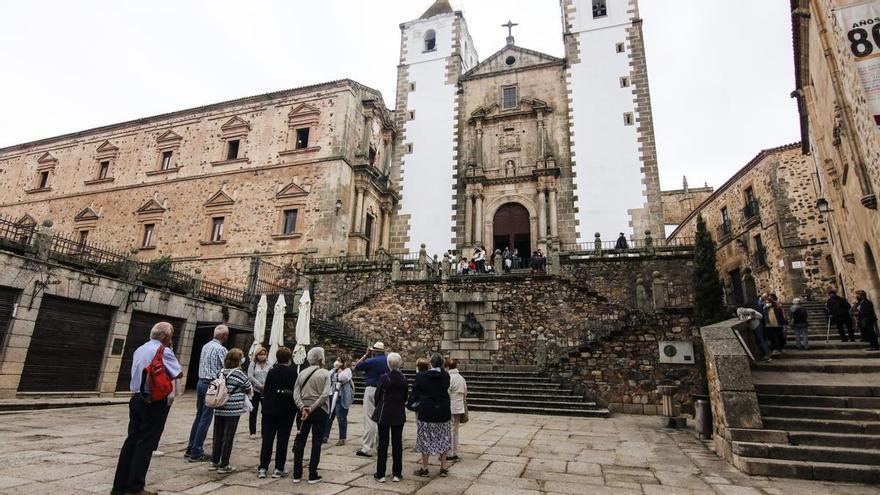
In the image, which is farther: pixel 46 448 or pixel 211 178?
pixel 211 178

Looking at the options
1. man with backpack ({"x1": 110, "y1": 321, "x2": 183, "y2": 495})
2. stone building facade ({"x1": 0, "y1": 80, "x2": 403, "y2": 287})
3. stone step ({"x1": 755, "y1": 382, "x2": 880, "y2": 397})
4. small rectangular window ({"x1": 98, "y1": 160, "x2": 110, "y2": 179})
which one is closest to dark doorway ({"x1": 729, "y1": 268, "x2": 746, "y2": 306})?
stone building facade ({"x1": 0, "y1": 80, "x2": 403, "y2": 287})

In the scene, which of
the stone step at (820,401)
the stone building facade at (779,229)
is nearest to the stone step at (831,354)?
the stone step at (820,401)

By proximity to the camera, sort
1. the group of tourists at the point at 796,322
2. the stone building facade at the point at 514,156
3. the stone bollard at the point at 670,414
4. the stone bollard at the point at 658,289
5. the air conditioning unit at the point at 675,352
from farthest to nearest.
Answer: the stone building facade at the point at 514,156, the stone bollard at the point at 658,289, the air conditioning unit at the point at 675,352, the stone bollard at the point at 670,414, the group of tourists at the point at 796,322

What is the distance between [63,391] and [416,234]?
15.2m

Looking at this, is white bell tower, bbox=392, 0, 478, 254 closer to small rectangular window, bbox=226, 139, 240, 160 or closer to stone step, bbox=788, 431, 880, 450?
small rectangular window, bbox=226, 139, 240, 160

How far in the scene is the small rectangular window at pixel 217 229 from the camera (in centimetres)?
2205

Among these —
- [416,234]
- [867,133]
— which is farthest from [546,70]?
[867,133]

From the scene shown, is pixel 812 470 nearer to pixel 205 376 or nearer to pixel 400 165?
pixel 205 376

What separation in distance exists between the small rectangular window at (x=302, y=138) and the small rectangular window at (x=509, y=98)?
10.7 meters

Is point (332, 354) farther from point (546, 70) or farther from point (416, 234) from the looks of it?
point (546, 70)

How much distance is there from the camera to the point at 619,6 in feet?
76.0

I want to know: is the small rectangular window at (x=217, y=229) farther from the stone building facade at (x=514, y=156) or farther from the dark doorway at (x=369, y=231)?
the stone building facade at (x=514, y=156)

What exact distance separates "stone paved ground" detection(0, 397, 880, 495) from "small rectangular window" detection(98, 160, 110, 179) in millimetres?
22380

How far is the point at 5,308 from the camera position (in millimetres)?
10297
